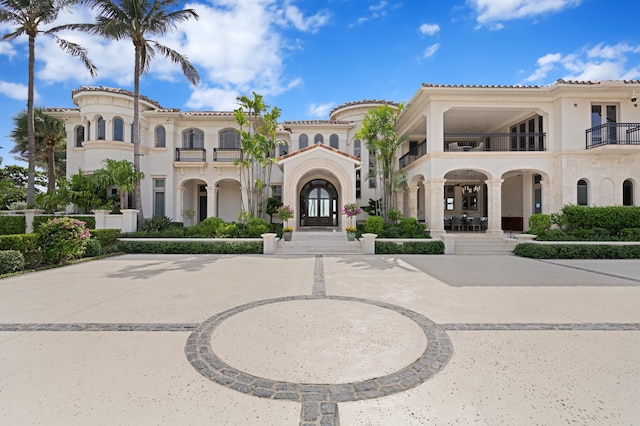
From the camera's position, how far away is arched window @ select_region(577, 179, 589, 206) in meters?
14.8

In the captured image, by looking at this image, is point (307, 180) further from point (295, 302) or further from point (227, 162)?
point (295, 302)

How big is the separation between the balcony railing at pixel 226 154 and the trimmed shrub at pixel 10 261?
1230 centimetres

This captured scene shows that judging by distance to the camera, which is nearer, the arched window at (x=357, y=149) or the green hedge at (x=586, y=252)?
the green hedge at (x=586, y=252)

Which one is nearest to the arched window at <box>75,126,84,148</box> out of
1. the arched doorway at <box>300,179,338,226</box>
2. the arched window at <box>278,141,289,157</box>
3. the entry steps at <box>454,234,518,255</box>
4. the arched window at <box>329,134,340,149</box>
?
the arched window at <box>278,141,289,157</box>

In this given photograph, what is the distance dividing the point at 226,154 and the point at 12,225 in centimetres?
1140

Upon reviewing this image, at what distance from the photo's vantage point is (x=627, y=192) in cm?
1513

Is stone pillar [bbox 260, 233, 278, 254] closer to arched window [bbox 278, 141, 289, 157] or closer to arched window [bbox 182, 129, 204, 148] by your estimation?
arched window [bbox 278, 141, 289, 157]

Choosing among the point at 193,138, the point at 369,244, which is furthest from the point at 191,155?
the point at 369,244

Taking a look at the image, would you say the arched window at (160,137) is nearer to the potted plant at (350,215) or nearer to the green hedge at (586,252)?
A: the potted plant at (350,215)

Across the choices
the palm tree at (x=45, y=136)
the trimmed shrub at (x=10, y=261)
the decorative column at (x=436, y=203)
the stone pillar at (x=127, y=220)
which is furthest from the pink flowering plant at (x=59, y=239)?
the decorative column at (x=436, y=203)

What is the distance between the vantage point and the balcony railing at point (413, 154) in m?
17.5

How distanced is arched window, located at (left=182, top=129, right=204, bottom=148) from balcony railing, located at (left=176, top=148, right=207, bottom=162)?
855 millimetres

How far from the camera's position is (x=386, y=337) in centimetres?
390

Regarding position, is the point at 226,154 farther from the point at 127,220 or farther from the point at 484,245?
the point at 484,245
